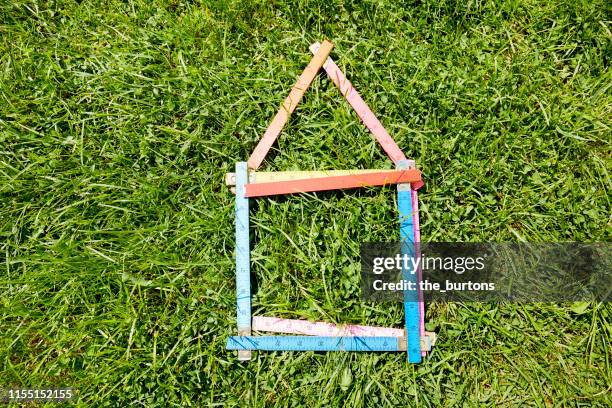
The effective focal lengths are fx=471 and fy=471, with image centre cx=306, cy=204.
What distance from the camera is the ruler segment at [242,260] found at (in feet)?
8.91

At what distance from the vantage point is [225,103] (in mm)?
2918

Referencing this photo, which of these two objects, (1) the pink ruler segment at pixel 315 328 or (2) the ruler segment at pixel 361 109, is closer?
(1) the pink ruler segment at pixel 315 328

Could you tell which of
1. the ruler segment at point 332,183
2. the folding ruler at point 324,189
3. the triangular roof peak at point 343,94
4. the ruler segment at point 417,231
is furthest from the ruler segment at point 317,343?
the triangular roof peak at point 343,94

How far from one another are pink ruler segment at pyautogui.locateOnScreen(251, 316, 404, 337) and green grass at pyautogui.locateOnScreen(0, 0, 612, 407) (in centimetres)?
5

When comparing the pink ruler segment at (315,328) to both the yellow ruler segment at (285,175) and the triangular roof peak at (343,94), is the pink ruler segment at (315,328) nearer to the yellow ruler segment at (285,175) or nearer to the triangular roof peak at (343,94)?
the yellow ruler segment at (285,175)

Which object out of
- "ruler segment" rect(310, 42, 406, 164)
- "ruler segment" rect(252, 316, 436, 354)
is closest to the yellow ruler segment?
"ruler segment" rect(310, 42, 406, 164)

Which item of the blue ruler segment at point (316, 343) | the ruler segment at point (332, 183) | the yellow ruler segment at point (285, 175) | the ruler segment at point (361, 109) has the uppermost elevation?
the ruler segment at point (361, 109)

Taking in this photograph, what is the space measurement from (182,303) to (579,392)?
234 centimetres

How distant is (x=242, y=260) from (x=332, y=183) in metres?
0.69

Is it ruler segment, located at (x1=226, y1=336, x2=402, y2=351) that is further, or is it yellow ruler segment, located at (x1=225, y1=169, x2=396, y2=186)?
yellow ruler segment, located at (x1=225, y1=169, x2=396, y2=186)

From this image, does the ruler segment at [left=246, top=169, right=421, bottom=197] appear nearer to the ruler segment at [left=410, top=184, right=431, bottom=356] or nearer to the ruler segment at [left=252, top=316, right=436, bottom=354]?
the ruler segment at [left=410, top=184, right=431, bottom=356]

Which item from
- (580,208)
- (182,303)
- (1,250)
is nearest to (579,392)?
(580,208)

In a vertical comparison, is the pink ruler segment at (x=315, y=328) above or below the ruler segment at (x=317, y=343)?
above

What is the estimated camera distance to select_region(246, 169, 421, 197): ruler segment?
2738 mm
